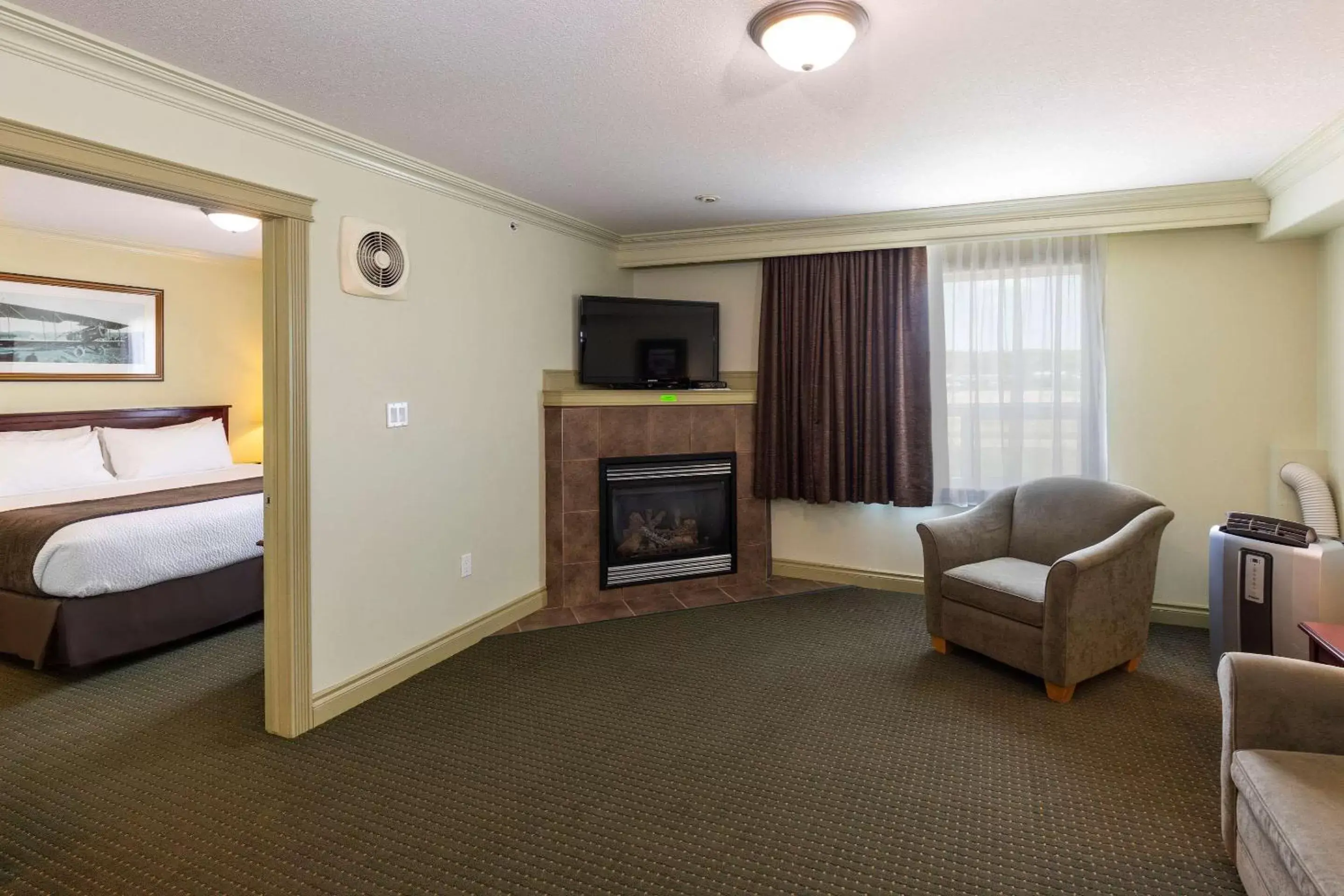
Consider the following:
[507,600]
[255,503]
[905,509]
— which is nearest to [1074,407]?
[905,509]

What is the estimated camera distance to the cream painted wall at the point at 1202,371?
3.69 metres

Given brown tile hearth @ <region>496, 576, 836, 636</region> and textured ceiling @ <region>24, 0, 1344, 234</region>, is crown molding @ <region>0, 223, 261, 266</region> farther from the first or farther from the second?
brown tile hearth @ <region>496, 576, 836, 636</region>

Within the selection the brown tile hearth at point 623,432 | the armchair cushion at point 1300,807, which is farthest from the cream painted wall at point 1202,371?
the brown tile hearth at point 623,432

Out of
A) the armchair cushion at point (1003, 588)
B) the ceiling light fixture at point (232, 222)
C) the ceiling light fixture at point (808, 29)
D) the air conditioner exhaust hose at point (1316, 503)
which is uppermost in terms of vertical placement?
the ceiling light fixture at point (232, 222)

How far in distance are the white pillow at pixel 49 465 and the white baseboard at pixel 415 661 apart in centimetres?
290

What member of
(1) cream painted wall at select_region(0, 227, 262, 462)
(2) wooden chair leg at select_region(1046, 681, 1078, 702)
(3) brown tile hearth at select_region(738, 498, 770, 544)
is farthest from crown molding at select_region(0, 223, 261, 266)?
(2) wooden chair leg at select_region(1046, 681, 1078, 702)

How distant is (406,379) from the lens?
324 cm

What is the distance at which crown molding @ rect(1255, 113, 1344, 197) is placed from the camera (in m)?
2.75

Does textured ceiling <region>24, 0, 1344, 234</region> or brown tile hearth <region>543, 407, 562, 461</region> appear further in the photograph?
brown tile hearth <region>543, 407, 562, 461</region>

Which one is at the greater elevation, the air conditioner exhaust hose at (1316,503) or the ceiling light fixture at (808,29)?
the ceiling light fixture at (808,29)

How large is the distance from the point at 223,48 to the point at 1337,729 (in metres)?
3.50

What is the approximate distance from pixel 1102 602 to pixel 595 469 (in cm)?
266

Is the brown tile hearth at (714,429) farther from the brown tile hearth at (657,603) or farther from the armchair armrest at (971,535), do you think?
the armchair armrest at (971,535)

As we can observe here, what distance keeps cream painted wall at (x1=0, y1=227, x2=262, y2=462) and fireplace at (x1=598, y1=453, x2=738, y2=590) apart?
9.12 ft
